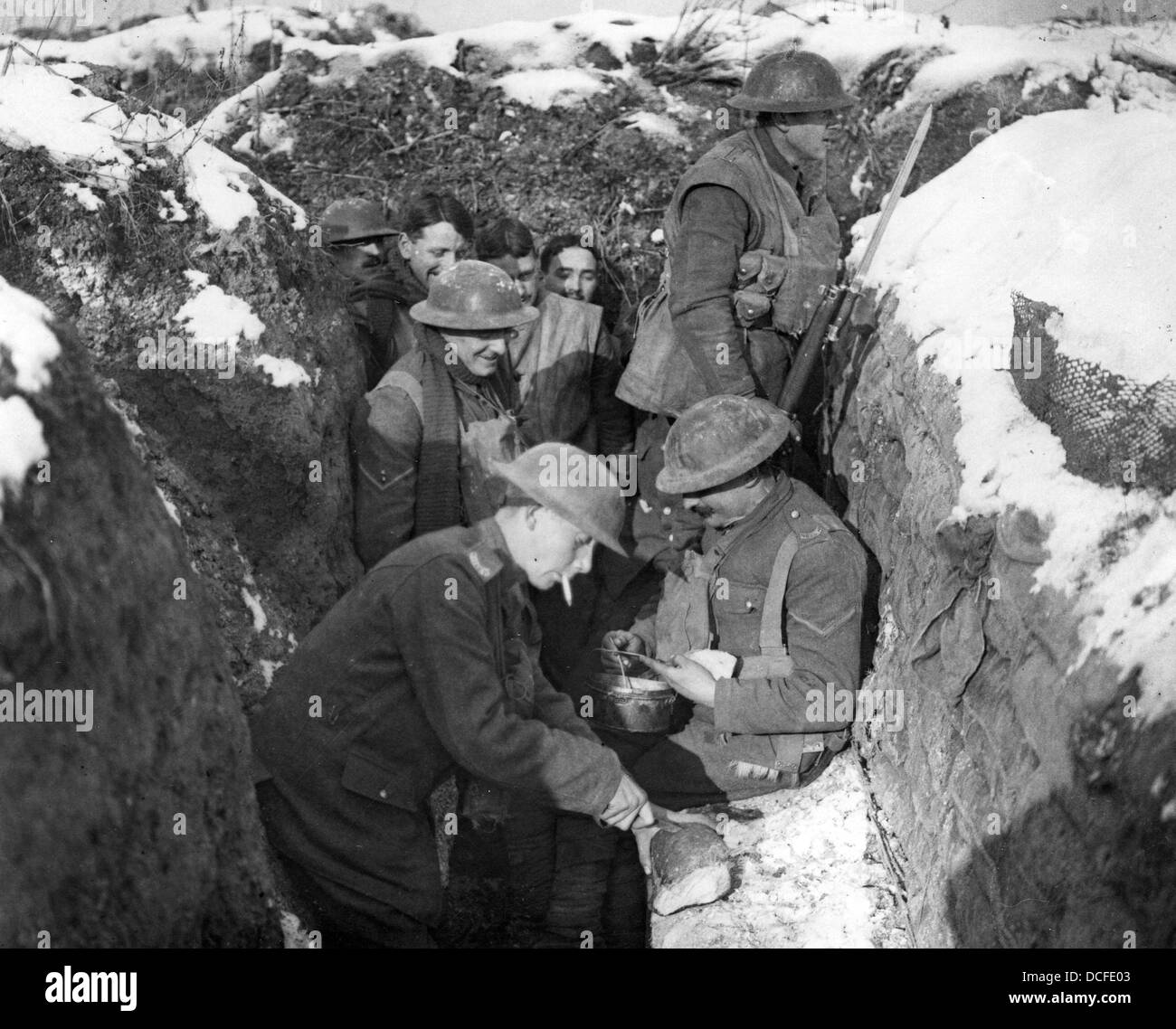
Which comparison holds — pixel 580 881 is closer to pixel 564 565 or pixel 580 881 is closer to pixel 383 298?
pixel 564 565

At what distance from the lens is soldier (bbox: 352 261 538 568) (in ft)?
15.4

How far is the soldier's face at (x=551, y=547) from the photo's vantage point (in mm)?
3217

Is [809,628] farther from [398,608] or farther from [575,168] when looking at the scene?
[575,168]

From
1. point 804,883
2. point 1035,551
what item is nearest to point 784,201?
point 1035,551

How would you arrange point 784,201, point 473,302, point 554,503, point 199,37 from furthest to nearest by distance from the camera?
point 199,37 → point 784,201 → point 473,302 → point 554,503

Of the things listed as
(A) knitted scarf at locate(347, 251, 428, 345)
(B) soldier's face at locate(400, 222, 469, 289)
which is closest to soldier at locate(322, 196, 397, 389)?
(A) knitted scarf at locate(347, 251, 428, 345)

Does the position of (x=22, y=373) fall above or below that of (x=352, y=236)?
above

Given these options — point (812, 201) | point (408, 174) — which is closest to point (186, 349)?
point (812, 201)

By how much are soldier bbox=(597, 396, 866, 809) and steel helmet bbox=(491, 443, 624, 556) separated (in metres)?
1.07

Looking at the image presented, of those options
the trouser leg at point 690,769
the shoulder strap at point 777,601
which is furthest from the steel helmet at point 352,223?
the trouser leg at point 690,769

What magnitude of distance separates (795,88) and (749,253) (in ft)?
2.41

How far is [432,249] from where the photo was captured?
5773mm

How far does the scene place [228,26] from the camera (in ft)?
27.9

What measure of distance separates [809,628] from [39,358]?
266 cm
